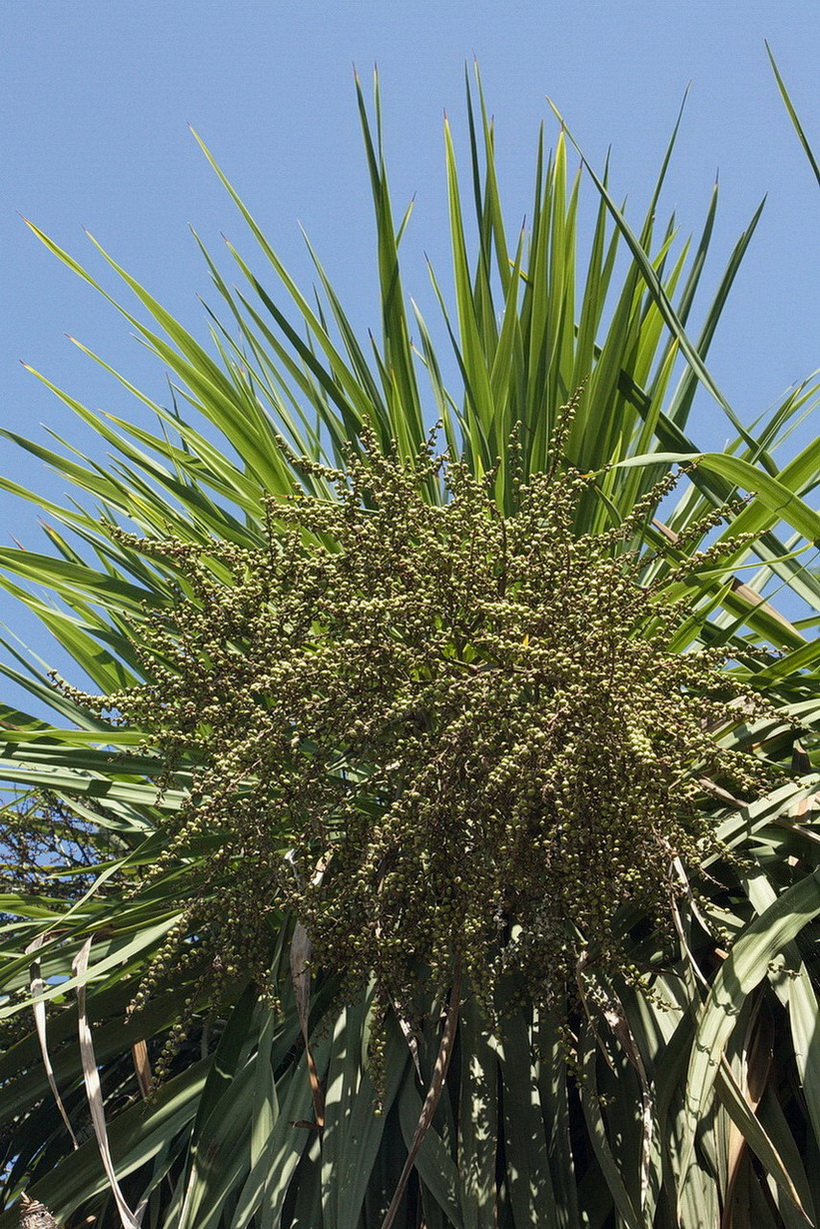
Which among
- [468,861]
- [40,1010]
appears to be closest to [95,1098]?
[40,1010]

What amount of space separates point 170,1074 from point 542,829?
1381mm

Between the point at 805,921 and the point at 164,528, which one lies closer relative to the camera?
the point at 805,921

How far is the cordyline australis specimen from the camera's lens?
1931 millimetres

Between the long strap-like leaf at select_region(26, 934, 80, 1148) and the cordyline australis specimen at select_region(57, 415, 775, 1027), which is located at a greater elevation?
the cordyline australis specimen at select_region(57, 415, 775, 1027)

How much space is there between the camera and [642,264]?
8.09 ft

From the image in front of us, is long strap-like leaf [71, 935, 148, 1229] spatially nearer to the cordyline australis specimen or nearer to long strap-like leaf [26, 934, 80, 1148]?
long strap-like leaf [26, 934, 80, 1148]

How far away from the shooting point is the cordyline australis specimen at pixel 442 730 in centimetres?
193

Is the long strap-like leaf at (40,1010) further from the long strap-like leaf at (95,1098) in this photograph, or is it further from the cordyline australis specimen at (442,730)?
the cordyline australis specimen at (442,730)

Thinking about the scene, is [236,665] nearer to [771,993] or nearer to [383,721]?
[383,721]

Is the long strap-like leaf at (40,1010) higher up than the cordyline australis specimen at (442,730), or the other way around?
the cordyline australis specimen at (442,730)

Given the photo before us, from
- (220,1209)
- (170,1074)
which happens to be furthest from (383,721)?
(170,1074)

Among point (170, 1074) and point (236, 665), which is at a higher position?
point (236, 665)

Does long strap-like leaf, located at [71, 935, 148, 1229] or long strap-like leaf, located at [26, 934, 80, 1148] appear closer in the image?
long strap-like leaf, located at [71, 935, 148, 1229]

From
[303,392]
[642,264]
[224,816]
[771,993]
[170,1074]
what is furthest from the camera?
[303,392]
